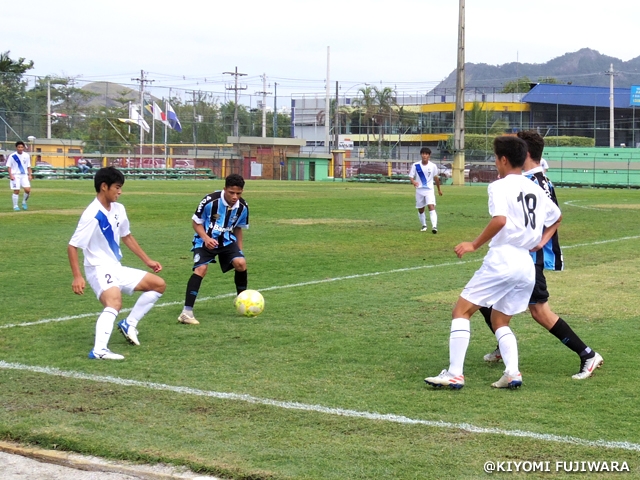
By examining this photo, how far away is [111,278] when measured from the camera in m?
7.33

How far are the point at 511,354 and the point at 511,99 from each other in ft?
287

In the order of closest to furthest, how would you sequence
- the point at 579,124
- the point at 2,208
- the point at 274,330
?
the point at 274,330 < the point at 2,208 < the point at 579,124

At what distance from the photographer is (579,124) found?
288ft

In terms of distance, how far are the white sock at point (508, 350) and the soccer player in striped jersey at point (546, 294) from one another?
364 millimetres

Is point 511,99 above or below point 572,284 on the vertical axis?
above

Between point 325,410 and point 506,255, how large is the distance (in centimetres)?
164

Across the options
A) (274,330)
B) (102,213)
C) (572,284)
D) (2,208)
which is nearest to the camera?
(102,213)

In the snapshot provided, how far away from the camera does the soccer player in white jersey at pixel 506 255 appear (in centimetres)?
592

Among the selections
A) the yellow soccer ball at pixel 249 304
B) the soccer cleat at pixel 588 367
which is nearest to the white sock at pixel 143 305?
the yellow soccer ball at pixel 249 304

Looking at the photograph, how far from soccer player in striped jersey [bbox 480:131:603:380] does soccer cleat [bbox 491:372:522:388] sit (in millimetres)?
553

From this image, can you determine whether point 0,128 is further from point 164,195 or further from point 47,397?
point 47,397

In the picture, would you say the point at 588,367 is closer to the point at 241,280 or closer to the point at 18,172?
the point at 241,280

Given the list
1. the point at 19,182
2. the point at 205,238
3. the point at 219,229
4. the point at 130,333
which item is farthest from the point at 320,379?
the point at 19,182

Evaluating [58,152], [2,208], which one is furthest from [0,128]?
[2,208]
